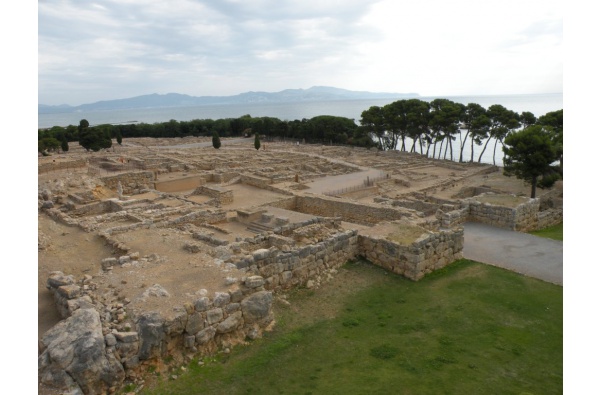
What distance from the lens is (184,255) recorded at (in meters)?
11.9

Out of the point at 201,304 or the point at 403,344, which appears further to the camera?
the point at 403,344

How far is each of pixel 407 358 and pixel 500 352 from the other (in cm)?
214

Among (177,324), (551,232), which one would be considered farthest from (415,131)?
(177,324)

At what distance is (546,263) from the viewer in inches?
558

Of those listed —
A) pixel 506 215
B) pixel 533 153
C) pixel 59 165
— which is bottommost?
pixel 506 215

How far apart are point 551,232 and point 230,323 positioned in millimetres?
16788

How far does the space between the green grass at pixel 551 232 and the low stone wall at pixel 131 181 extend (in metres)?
23.4

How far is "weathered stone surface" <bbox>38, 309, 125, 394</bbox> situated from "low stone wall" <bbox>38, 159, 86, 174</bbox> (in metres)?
22.3

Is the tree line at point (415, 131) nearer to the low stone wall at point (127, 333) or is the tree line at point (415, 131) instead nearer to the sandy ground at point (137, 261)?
the sandy ground at point (137, 261)

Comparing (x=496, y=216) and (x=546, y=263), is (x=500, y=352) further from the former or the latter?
(x=496, y=216)

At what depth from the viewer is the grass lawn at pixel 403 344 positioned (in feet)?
25.6

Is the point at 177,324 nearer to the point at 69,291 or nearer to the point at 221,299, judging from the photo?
the point at 221,299

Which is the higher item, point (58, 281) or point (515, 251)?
point (58, 281)

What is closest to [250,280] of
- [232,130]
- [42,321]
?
[42,321]
